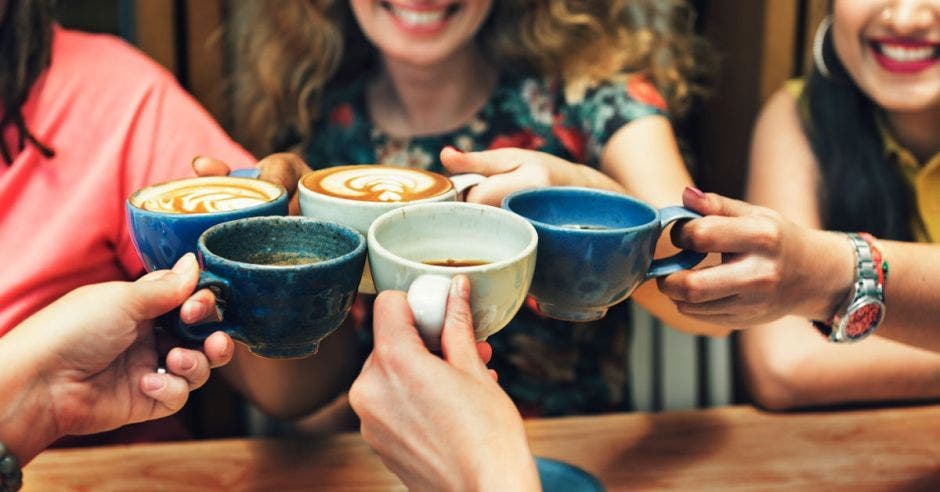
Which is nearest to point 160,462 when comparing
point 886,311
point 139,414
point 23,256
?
point 139,414

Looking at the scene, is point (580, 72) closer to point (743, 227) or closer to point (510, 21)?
point (510, 21)

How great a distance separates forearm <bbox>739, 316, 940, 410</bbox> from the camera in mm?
1329

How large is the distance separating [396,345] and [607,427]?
0.54 metres

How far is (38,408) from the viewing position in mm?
919

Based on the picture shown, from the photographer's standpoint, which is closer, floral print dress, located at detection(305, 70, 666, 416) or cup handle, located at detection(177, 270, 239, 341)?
cup handle, located at detection(177, 270, 239, 341)

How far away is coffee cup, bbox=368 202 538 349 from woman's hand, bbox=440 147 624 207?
5.3 inches

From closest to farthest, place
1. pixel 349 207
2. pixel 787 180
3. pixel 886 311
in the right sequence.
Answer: pixel 349 207, pixel 886 311, pixel 787 180

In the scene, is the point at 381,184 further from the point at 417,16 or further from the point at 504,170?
the point at 417,16

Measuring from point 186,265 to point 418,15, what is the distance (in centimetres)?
91

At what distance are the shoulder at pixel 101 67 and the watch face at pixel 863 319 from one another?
1.02m

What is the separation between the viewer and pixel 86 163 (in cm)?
129

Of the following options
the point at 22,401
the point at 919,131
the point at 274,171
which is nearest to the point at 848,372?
the point at 919,131

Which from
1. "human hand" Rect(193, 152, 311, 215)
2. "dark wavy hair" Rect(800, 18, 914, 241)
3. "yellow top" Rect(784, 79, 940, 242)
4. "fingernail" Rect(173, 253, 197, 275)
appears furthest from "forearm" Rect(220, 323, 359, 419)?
"yellow top" Rect(784, 79, 940, 242)

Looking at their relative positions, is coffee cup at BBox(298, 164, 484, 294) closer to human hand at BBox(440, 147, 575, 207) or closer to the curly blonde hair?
human hand at BBox(440, 147, 575, 207)
